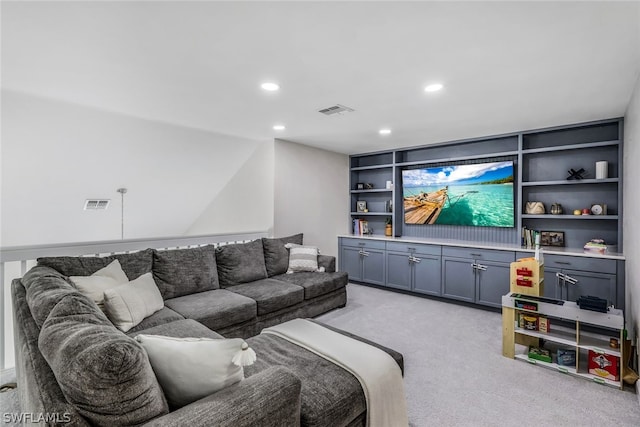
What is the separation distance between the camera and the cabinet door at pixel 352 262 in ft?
17.2

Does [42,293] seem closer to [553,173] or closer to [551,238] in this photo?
[551,238]

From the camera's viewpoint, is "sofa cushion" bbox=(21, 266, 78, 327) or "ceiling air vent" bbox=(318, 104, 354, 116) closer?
"sofa cushion" bbox=(21, 266, 78, 327)

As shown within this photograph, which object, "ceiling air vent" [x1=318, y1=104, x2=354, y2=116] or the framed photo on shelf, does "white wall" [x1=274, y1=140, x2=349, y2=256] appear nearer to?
"ceiling air vent" [x1=318, y1=104, x2=354, y2=116]

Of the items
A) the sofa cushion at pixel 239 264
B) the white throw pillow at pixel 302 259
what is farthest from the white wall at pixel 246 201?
the sofa cushion at pixel 239 264

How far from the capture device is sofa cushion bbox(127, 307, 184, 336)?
2256 mm

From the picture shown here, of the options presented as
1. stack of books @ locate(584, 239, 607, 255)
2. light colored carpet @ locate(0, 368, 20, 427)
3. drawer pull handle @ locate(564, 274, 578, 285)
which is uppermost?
stack of books @ locate(584, 239, 607, 255)

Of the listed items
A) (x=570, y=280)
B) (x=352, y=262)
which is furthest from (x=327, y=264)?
(x=570, y=280)

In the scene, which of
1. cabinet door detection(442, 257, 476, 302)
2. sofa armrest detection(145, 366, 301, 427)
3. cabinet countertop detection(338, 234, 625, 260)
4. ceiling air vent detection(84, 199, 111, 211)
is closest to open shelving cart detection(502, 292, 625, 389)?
cabinet countertop detection(338, 234, 625, 260)

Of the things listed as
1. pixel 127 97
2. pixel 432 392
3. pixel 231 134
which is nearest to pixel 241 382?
pixel 432 392

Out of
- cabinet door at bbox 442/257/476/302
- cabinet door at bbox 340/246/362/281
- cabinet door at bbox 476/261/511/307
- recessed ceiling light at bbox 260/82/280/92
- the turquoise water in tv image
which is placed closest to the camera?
recessed ceiling light at bbox 260/82/280/92

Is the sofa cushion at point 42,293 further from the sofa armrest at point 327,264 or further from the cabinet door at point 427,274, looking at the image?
the cabinet door at point 427,274

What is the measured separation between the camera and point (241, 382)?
1.19 meters

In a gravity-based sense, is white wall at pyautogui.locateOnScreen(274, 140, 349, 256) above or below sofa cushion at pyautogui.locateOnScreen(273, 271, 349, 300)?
above

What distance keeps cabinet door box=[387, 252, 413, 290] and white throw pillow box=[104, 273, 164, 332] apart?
325 centimetres
